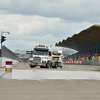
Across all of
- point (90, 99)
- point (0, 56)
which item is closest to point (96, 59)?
point (0, 56)

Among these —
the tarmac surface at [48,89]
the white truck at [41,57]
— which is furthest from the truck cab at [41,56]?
the tarmac surface at [48,89]

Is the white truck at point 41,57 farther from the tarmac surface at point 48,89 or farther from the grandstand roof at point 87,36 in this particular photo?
the grandstand roof at point 87,36

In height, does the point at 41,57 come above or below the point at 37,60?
above

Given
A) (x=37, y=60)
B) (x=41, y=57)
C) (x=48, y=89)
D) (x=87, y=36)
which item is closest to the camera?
(x=48, y=89)

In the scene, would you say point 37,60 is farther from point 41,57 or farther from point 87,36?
point 87,36

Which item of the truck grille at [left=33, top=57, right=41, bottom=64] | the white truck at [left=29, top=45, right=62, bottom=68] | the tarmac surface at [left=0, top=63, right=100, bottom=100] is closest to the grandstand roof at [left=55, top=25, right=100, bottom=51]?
the white truck at [left=29, top=45, right=62, bottom=68]

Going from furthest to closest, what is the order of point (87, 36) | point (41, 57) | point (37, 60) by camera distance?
point (87, 36) → point (37, 60) → point (41, 57)

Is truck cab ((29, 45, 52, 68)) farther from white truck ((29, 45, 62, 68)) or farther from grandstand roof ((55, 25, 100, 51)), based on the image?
grandstand roof ((55, 25, 100, 51))

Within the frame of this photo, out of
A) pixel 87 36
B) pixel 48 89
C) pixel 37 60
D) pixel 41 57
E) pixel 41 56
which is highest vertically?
pixel 87 36

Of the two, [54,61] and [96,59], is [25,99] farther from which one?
[96,59]

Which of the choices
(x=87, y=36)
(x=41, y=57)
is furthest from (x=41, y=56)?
(x=87, y=36)

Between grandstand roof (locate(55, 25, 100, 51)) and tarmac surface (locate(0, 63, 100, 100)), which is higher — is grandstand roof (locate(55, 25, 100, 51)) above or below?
above

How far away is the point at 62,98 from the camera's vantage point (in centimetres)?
732

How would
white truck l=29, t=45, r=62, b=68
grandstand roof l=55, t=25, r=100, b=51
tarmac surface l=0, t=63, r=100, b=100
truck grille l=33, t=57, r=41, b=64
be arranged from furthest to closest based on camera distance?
1. grandstand roof l=55, t=25, r=100, b=51
2. truck grille l=33, t=57, r=41, b=64
3. white truck l=29, t=45, r=62, b=68
4. tarmac surface l=0, t=63, r=100, b=100
